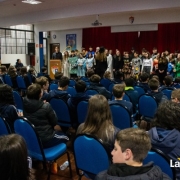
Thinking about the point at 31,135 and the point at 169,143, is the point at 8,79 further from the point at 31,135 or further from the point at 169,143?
the point at 169,143

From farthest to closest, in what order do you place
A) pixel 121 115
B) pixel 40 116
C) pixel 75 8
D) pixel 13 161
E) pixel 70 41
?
1. pixel 70 41
2. pixel 75 8
3. pixel 121 115
4. pixel 40 116
5. pixel 13 161

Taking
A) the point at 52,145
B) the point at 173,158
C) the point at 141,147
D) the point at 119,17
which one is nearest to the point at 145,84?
the point at 52,145

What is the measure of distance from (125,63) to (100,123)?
8.28 meters

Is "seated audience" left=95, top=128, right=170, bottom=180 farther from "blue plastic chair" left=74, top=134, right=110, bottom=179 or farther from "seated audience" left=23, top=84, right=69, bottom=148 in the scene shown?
"seated audience" left=23, top=84, right=69, bottom=148

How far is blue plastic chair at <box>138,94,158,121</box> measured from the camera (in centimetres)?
396

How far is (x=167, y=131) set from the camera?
6.12 feet

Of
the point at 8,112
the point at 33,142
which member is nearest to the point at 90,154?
the point at 33,142

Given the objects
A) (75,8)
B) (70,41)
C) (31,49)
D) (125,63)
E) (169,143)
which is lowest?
(169,143)

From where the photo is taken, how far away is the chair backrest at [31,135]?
7.77 feet

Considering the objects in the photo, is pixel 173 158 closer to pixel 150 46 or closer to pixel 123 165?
pixel 123 165

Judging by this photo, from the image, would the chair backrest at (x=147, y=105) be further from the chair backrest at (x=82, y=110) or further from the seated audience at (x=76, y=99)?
the chair backrest at (x=82, y=110)

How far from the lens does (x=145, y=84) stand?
556 centimetres

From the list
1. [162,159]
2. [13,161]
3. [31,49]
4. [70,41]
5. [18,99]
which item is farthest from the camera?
[31,49]

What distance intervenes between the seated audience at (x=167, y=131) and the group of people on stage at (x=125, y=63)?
6.79 metres
